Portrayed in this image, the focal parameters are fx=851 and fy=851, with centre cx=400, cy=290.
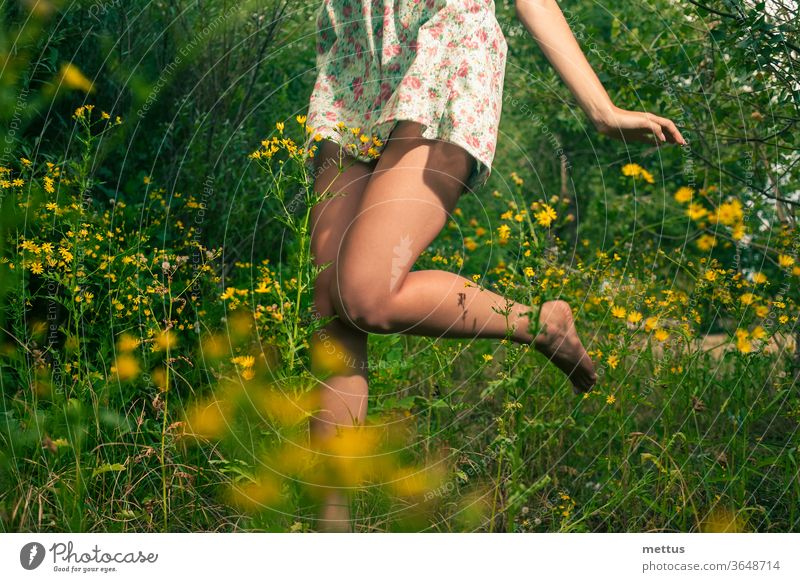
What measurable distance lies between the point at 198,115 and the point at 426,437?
1641 mm

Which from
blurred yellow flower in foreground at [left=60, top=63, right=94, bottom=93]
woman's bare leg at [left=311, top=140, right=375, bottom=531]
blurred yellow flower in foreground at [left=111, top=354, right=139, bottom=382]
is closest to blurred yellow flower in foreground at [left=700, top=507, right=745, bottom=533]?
woman's bare leg at [left=311, top=140, right=375, bottom=531]

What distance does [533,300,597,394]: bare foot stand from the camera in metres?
2.30

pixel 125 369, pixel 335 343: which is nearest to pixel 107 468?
pixel 125 369

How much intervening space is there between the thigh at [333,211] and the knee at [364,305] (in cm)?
13

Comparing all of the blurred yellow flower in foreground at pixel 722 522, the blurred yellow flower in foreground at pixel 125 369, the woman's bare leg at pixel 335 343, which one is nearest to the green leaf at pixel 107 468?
the blurred yellow flower in foreground at pixel 125 369

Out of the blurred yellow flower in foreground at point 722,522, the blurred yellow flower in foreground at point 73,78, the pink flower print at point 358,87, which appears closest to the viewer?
the blurred yellow flower in foreground at point 722,522

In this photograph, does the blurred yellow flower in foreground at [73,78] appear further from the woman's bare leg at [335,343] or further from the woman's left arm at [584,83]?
the woman's left arm at [584,83]

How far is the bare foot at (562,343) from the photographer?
7.56ft

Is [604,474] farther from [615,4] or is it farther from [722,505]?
[615,4]

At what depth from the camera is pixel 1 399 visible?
2.44 m

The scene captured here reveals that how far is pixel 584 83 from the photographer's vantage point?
82.4 inches

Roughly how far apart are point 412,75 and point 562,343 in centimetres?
85

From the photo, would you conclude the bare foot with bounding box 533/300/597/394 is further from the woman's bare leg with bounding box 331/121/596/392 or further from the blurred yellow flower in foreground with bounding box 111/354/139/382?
the blurred yellow flower in foreground with bounding box 111/354/139/382
